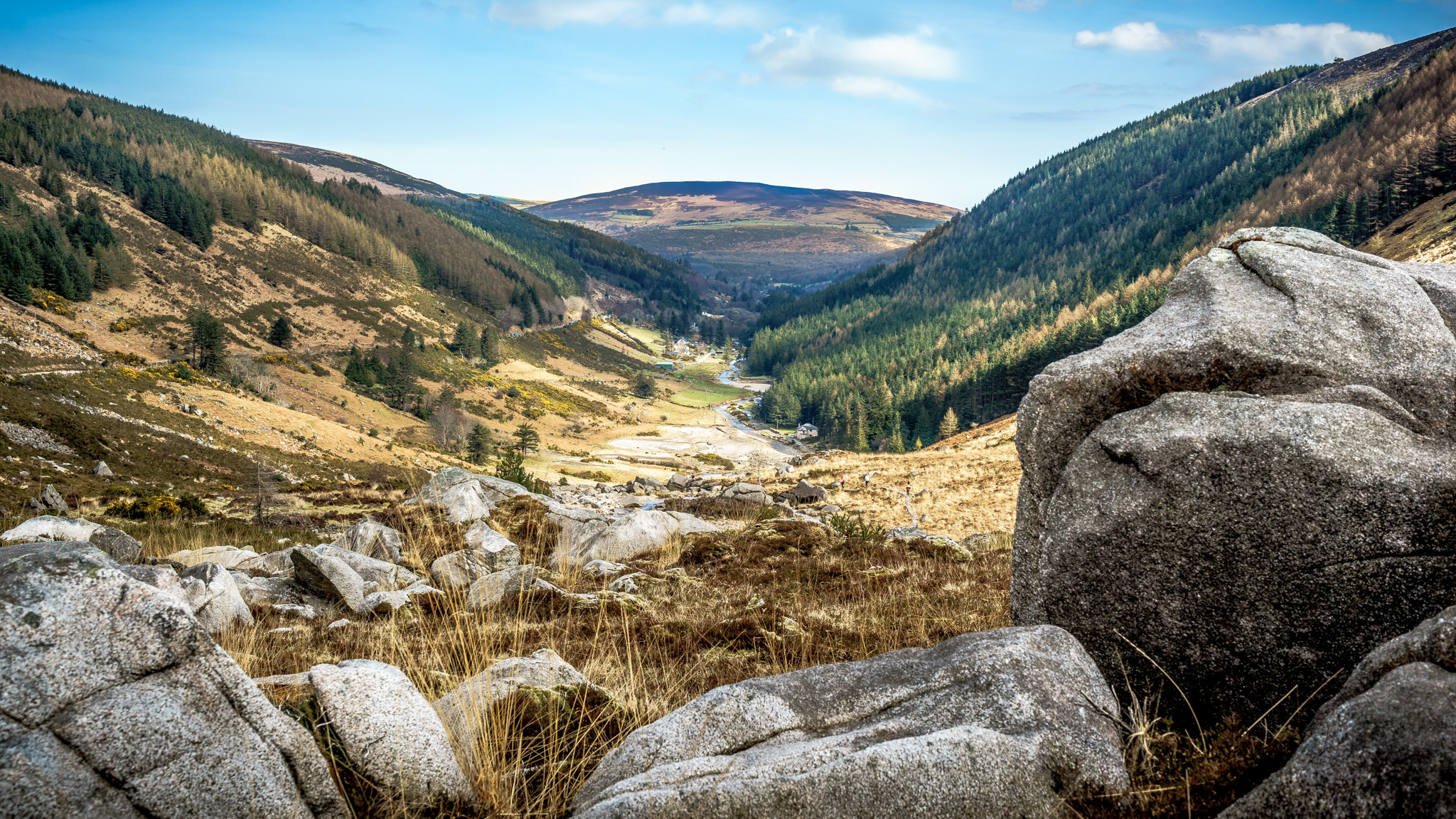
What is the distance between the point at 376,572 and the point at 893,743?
14.7 meters

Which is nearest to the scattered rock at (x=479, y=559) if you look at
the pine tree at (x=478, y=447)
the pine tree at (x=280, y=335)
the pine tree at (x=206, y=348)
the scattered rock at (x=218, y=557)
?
the scattered rock at (x=218, y=557)

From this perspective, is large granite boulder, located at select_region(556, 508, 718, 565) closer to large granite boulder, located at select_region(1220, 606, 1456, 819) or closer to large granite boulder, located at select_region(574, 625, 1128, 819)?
large granite boulder, located at select_region(574, 625, 1128, 819)

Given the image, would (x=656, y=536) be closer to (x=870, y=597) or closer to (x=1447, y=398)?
(x=870, y=597)

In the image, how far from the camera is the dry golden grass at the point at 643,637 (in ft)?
15.3

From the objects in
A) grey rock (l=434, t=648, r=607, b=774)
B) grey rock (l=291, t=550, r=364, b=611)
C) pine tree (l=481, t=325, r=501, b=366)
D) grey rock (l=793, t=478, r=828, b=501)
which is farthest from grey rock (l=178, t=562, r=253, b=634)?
pine tree (l=481, t=325, r=501, b=366)

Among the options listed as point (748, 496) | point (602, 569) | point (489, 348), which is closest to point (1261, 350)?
point (602, 569)

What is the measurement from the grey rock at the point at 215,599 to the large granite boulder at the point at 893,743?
9.01 metres

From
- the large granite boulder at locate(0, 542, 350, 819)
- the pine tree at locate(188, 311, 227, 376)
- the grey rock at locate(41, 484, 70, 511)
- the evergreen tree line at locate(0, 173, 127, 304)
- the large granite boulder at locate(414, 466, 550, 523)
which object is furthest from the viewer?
the evergreen tree line at locate(0, 173, 127, 304)

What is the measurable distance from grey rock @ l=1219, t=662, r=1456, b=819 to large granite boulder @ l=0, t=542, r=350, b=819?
4779mm

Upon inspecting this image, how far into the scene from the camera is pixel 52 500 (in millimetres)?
27078

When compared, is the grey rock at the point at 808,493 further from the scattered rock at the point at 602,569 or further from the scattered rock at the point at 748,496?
the scattered rock at the point at 602,569

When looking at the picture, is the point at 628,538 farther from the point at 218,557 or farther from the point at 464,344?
the point at 464,344

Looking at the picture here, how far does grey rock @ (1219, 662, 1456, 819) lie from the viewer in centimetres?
260

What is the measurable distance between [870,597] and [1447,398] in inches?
295
